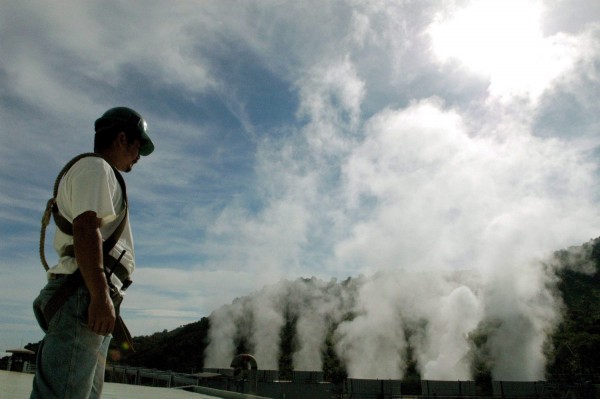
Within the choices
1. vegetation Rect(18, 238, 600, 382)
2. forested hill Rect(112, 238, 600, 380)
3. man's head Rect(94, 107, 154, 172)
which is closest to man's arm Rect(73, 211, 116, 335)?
man's head Rect(94, 107, 154, 172)

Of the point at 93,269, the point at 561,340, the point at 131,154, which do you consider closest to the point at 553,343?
the point at 561,340

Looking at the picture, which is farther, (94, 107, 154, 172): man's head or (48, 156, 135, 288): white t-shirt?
(94, 107, 154, 172): man's head

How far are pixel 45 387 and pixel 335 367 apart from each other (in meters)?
62.5

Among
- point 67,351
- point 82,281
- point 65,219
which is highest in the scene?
point 65,219

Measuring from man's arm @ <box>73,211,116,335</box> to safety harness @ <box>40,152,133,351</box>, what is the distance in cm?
11

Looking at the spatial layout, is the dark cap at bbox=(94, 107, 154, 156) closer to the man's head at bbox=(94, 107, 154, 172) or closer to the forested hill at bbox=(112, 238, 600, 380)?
the man's head at bbox=(94, 107, 154, 172)

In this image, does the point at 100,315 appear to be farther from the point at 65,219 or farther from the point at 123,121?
the point at 123,121

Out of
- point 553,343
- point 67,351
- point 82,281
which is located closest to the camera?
point 67,351

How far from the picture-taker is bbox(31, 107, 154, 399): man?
1.44 meters

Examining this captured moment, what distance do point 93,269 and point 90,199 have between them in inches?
10.6

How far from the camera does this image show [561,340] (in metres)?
49.8

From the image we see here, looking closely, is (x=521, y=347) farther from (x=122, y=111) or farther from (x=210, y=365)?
(x=122, y=111)

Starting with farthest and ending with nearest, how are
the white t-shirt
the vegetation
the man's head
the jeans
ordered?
the vegetation → the man's head → the white t-shirt → the jeans

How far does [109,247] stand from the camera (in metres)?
1.66
